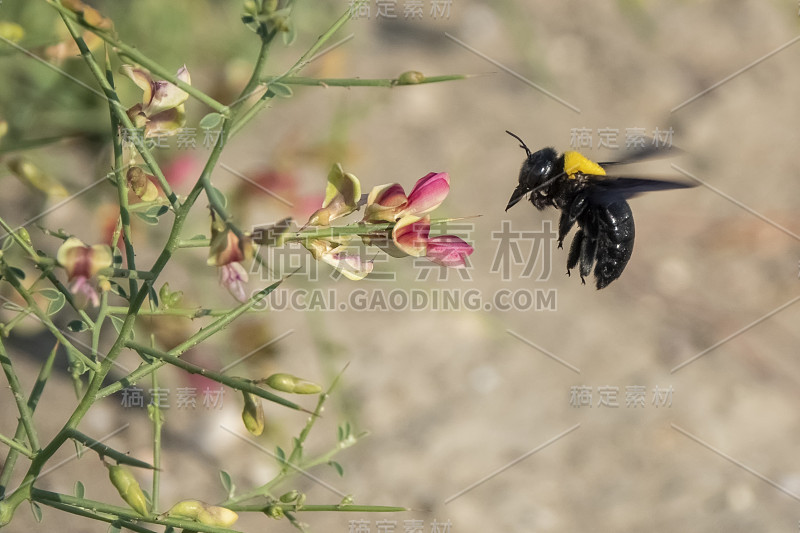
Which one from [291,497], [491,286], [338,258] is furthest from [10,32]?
[491,286]

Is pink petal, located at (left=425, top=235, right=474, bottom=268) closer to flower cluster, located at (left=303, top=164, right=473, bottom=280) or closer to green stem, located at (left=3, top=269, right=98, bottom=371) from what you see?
flower cluster, located at (left=303, top=164, right=473, bottom=280)

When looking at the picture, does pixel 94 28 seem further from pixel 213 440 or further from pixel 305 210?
pixel 213 440

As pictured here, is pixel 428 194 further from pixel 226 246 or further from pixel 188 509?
pixel 188 509

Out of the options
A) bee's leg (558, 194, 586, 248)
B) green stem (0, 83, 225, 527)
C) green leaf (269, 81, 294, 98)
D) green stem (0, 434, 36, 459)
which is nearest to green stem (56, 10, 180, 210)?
green stem (0, 83, 225, 527)

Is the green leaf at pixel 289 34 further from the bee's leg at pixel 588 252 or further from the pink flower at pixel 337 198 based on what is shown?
the bee's leg at pixel 588 252

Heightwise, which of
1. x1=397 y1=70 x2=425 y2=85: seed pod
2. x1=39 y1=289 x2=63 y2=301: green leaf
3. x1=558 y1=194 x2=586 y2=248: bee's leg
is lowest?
x1=39 y1=289 x2=63 y2=301: green leaf

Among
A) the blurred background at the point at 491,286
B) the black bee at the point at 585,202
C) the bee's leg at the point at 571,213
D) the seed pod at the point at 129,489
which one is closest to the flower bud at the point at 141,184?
the seed pod at the point at 129,489
